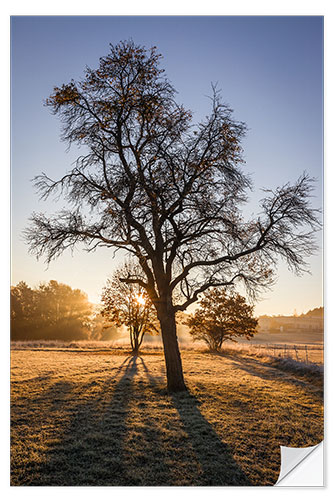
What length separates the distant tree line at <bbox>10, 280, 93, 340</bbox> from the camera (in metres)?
7.48

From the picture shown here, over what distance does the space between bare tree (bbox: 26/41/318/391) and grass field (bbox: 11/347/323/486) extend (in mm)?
1548

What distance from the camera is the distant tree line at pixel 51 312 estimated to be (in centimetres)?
748

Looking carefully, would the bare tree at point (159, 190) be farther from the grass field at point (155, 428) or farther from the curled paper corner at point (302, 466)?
the curled paper corner at point (302, 466)

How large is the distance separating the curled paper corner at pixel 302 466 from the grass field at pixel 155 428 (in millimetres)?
127

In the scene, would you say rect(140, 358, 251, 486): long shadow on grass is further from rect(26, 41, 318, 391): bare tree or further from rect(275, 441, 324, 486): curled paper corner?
rect(26, 41, 318, 391): bare tree

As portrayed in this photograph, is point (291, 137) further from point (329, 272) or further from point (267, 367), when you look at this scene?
point (267, 367)

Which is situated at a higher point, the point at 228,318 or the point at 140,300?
the point at 140,300

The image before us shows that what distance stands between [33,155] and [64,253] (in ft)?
7.16

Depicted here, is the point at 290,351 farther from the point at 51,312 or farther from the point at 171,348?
the point at 51,312

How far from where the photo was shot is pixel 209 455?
4.57 m

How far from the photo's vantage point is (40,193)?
21.6ft

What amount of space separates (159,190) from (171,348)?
12.0 ft

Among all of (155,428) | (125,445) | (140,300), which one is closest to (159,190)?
(155,428)

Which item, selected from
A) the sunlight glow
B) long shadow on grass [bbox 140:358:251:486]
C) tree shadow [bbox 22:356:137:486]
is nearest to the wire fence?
long shadow on grass [bbox 140:358:251:486]
